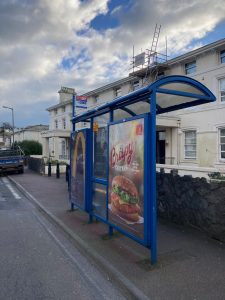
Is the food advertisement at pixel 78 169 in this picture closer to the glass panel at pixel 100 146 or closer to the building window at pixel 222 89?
the glass panel at pixel 100 146

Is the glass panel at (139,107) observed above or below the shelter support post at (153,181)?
above

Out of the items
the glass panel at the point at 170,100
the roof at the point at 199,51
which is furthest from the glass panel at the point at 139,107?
the roof at the point at 199,51

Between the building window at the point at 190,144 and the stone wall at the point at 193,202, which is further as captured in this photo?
the building window at the point at 190,144

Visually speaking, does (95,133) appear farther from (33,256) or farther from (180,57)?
(180,57)

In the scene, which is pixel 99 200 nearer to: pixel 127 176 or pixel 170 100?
pixel 127 176

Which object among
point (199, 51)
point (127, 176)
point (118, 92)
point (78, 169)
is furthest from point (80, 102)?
point (118, 92)

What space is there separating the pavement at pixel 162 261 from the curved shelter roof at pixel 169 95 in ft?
8.29

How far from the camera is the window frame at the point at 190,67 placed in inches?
827

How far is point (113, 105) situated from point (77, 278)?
10.2 ft

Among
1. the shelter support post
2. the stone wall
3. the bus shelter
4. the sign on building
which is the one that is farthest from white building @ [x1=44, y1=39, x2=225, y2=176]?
the shelter support post

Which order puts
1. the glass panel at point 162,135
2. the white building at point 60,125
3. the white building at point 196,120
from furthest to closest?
the white building at point 60,125 → the glass panel at point 162,135 → the white building at point 196,120

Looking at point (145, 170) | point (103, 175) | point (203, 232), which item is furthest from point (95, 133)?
point (203, 232)

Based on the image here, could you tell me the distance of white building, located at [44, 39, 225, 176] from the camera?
1920 cm

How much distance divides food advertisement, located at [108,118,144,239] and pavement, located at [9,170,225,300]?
47 cm
